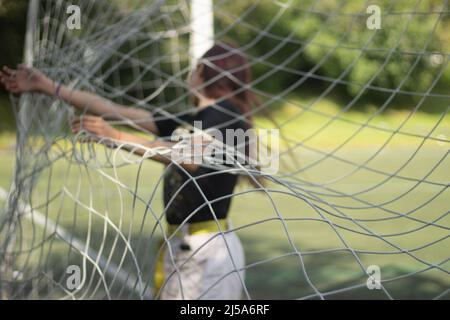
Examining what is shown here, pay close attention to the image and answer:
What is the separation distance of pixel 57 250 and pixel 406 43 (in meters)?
9.00

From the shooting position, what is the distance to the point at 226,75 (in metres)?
2.87

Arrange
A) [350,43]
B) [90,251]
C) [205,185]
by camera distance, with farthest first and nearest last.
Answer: [350,43] < [90,251] < [205,185]

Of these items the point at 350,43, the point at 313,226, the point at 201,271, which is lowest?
the point at 201,271

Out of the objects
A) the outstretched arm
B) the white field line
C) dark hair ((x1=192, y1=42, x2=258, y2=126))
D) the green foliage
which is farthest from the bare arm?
the green foliage

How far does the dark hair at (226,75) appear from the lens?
2.85 meters

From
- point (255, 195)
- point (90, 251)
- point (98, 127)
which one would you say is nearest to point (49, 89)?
point (98, 127)

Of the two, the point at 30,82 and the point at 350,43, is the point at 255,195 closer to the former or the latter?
the point at 350,43

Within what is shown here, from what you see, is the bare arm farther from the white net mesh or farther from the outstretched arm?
the outstretched arm

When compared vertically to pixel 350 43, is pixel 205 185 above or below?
below

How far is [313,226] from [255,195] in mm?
2237

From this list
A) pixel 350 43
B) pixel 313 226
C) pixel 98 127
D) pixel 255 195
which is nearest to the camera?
pixel 98 127

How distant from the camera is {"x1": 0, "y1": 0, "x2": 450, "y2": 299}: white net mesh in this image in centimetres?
262

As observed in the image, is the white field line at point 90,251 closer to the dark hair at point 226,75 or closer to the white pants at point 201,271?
the white pants at point 201,271
